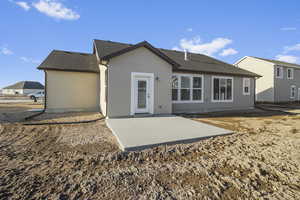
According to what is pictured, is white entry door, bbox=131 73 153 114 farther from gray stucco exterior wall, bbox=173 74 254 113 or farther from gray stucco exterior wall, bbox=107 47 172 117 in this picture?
gray stucco exterior wall, bbox=173 74 254 113

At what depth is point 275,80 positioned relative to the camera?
20422 mm

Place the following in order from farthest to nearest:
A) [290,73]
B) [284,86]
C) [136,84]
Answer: [290,73] → [284,86] → [136,84]

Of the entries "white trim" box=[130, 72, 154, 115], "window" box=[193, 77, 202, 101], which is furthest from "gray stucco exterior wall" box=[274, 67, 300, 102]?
"white trim" box=[130, 72, 154, 115]

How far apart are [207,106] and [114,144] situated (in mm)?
8968

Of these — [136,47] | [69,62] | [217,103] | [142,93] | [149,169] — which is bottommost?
[149,169]

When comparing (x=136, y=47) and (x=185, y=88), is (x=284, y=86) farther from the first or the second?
(x=136, y=47)

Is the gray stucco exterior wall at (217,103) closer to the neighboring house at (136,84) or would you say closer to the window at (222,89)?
the neighboring house at (136,84)

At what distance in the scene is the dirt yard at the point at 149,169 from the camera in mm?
2363

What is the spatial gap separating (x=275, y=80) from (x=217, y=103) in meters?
15.4

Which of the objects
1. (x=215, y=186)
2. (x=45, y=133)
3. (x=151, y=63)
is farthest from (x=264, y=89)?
(x=45, y=133)

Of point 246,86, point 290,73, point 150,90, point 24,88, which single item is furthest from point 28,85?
point 290,73

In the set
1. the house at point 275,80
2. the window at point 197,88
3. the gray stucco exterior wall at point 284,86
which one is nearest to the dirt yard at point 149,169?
the window at point 197,88

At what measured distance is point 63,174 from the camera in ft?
9.29

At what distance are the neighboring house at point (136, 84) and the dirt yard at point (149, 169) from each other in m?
3.80
